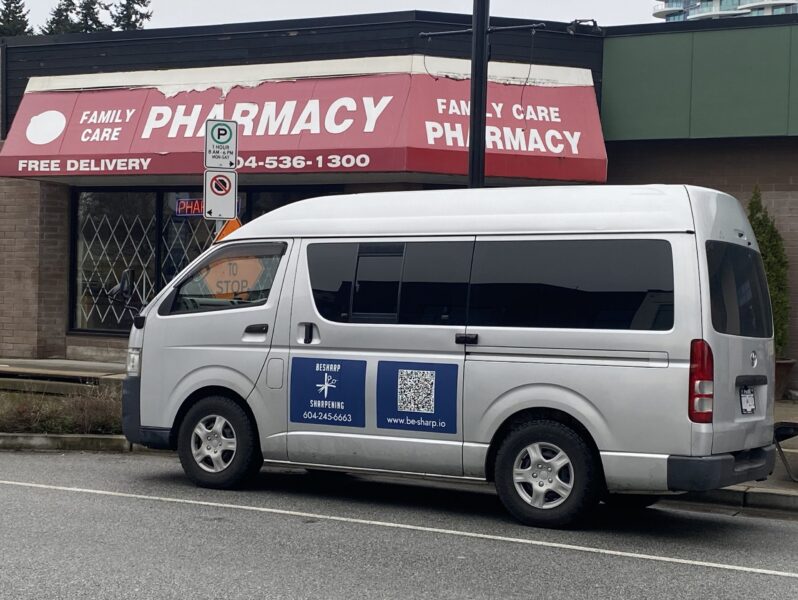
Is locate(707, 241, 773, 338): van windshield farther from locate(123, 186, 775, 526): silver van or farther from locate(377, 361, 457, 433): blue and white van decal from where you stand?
locate(377, 361, 457, 433): blue and white van decal

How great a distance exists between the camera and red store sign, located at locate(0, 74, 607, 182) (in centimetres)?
1530

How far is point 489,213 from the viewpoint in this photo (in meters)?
8.66

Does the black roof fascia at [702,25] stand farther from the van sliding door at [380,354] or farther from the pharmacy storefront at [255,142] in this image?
the van sliding door at [380,354]

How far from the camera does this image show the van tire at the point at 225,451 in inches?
369

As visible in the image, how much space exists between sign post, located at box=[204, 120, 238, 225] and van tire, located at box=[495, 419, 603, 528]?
474cm

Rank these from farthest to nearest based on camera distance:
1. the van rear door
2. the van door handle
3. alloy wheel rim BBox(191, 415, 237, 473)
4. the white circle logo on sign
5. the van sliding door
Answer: the white circle logo on sign
alloy wheel rim BBox(191, 415, 237, 473)
the van sliding door
the van door handle
the van rear door

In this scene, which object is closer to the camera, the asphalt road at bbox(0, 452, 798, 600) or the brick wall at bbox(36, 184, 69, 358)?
the asphalt road at bbox(0, 452, 798, 600)

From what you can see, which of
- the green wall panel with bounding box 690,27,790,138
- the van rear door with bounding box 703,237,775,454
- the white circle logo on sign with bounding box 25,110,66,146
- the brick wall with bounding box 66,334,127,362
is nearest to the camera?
the van rear door with bounding box 703,237,775,454

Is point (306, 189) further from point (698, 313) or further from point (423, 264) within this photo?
point (698, 313)

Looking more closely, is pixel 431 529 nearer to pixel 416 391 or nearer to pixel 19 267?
pixel 416 391

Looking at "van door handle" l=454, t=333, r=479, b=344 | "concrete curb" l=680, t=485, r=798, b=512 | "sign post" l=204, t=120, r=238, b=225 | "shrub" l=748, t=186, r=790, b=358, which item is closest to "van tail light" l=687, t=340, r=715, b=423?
"van door handle" l=454, t=333, r=479, b=344

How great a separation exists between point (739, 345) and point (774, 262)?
7.99 metres

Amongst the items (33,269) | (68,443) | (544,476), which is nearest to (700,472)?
(544,476)

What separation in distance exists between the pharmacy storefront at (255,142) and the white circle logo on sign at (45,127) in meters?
0.02
